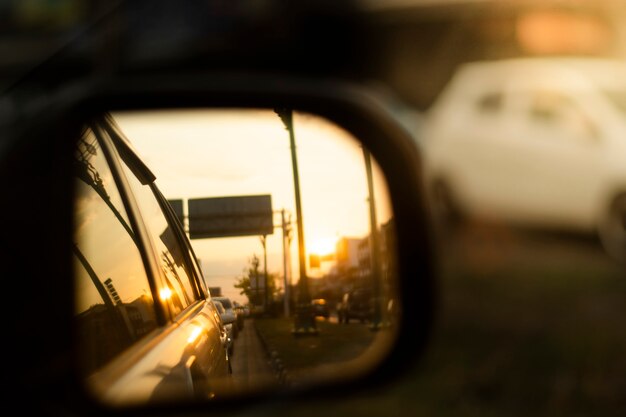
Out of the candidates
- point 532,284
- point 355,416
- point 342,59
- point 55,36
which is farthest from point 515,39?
point 355,416

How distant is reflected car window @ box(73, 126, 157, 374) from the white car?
357 inches

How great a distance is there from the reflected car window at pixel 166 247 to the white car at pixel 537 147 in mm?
8632

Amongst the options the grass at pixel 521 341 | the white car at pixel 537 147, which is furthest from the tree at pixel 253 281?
the white car at pixel 537 147

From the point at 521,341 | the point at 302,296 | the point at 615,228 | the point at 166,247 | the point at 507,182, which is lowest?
the point at 521,341

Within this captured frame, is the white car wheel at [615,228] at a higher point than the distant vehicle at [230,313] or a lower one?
higher

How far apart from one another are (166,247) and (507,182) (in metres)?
10.1

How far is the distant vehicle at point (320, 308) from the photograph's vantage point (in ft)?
6.04

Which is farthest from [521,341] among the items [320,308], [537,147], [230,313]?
[320,308]

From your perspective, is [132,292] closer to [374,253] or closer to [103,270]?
[103,270]

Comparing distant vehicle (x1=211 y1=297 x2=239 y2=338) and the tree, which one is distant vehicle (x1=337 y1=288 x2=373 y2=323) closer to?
the tree

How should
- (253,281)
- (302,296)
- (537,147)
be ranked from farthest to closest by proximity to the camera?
(537,147)
(253,281)
(302,296)

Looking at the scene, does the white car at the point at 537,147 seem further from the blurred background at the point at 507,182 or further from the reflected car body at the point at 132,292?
the reflected car body at the point at 132,292

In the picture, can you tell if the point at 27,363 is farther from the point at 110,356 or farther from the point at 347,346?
the point at 347,346

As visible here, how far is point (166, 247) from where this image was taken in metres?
2.56
